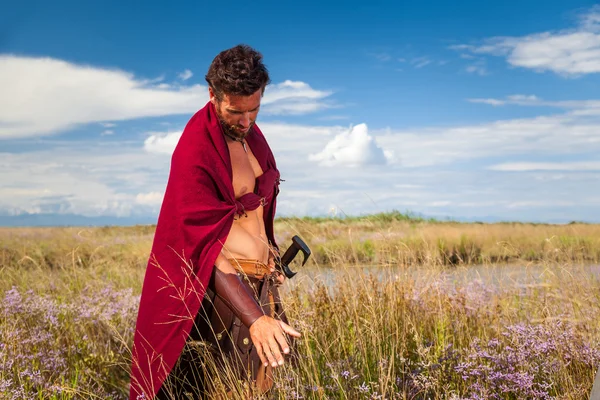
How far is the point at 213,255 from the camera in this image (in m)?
2.89

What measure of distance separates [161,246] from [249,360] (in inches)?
30.6

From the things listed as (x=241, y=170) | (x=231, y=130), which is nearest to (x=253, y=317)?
A: (x=241, y=170)

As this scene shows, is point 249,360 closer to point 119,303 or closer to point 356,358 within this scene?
point 356,358

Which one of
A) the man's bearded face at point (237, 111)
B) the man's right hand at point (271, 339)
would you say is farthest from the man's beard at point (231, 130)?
the man's right hand at point (271, 339)

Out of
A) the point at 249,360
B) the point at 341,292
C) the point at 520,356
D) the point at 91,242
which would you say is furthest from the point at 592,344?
the point at 91,242

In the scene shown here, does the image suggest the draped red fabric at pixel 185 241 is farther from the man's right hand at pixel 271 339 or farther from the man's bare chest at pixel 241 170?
the man's right hand at pixel 271 339

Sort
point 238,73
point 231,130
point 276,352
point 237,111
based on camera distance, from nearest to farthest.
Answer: point 276,352 → point 238,73 → point 237,111 → point 231,130

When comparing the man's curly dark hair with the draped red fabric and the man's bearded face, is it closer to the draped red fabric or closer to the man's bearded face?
the man's bearded face

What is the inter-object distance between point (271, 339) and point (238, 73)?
131 centimetres

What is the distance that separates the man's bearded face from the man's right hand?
1031 millimetres

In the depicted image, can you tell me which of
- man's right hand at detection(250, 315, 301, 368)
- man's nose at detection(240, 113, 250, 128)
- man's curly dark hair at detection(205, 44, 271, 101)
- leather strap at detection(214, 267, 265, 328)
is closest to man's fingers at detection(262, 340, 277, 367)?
man's right hand at detection(250, 315, 301, 368)

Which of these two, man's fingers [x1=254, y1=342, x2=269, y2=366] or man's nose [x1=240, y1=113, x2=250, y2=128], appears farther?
man's nose [x1=240, y1=113, x2=250, y2=128]

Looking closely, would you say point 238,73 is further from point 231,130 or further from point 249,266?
point 249,266

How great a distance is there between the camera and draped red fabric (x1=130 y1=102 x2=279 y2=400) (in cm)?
292
